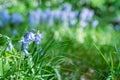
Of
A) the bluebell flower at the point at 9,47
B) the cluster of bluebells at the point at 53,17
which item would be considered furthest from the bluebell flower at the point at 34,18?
the bluebell flower at the point at 9,47

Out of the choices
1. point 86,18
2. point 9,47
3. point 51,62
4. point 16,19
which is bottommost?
point 51,62

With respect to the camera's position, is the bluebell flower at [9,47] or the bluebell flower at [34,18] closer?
the bluebell flower at [9,47]

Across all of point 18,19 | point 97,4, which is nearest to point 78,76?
point 18,19

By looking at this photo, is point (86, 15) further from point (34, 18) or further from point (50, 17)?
point (34, 18)

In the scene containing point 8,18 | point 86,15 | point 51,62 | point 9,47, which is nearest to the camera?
point 9,47

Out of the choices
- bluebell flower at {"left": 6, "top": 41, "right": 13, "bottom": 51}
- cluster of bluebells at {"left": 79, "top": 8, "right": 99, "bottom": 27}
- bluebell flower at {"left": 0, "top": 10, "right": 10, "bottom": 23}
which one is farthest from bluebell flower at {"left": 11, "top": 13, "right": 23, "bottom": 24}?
bluebell flower at {"left": 6, "top": 41, "right": 13, "bottom": 51}

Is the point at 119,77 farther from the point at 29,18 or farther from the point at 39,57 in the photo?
the point at 29,18

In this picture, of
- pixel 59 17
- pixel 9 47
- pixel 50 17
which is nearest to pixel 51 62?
pixel 9 47

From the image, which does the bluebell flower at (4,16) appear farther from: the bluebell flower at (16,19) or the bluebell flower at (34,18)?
the bluebell flower at (34,18)
